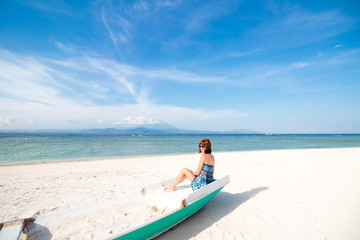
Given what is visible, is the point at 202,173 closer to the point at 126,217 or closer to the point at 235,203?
the point at 235,203

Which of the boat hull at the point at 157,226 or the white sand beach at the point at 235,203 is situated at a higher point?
the boat hull at the point at 157,226

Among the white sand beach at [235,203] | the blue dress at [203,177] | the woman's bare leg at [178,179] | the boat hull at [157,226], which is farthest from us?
Answer: the woman's bare leg at [178,179]

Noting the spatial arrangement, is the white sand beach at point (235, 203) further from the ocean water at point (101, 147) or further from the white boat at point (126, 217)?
the ocean water at point (101, 147)

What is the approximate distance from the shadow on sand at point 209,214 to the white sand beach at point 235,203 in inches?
0.8

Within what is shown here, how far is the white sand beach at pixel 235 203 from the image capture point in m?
3.63

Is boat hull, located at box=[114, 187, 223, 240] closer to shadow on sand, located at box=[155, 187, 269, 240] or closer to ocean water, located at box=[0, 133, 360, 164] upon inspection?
shadow on sand, located at box=[155, 187, 269, 240]

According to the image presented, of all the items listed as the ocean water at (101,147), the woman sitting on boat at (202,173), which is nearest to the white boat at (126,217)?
the woman sitting on boat at (202,173)

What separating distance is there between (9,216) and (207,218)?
15.9 feet

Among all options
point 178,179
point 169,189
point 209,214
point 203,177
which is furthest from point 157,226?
point 209,214

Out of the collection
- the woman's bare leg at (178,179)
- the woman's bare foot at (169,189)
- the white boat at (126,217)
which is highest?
the woman's bare leg at (178,179)

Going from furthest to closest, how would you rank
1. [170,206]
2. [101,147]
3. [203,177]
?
[101,147], [203,177], [170,206]

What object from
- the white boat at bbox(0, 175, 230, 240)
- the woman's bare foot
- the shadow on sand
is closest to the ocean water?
the white boat at bbox(0, 175, 230, 240)

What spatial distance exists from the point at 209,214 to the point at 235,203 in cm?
110

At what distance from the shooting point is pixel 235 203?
5156 mm
